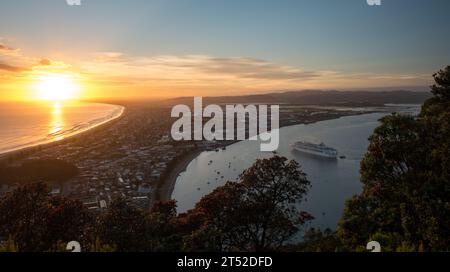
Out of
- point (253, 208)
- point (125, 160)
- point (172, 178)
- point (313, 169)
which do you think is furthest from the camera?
point (125, 160)

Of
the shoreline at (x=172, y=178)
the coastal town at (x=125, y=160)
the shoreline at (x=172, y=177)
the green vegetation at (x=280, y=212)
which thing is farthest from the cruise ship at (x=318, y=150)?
the green vegetation at (x=280, y=212)

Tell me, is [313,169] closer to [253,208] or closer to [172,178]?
[172,178]

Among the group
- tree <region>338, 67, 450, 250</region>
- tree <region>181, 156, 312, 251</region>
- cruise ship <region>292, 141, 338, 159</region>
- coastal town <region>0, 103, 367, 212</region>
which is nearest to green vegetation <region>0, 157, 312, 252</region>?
tree <region>181, 156, 312, 251</region>

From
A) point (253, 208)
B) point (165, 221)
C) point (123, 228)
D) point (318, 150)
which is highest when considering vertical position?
point (123, 228)

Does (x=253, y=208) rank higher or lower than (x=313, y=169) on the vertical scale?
higher

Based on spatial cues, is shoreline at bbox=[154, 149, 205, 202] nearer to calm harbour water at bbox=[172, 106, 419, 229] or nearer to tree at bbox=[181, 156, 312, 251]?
calm harbour water at bbox=[172, 106, 419, 229]

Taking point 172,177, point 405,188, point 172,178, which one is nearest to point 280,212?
point 405,188

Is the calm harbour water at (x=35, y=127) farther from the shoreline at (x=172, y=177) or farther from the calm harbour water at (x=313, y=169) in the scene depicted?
the calm harbour water at (x=313, y=169)

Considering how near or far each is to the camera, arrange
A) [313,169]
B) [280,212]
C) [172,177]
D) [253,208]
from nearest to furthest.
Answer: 1. [253,208]
2. [280,212]
3. [172,177]
4. [313,169]
